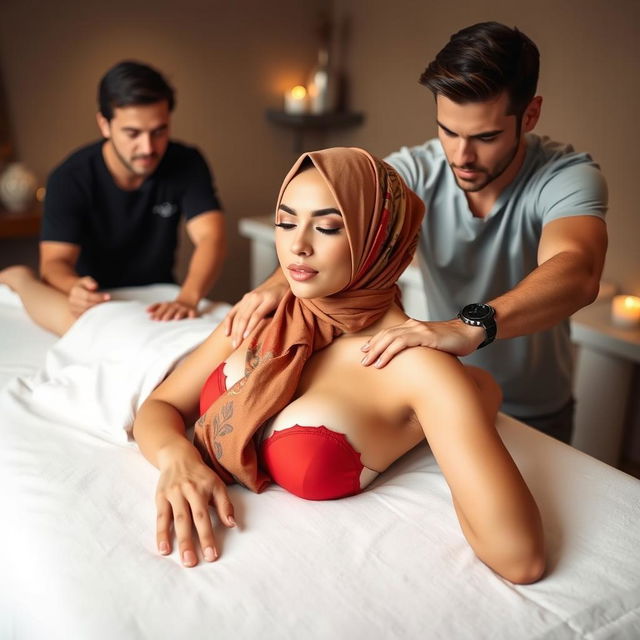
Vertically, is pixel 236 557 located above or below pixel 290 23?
below

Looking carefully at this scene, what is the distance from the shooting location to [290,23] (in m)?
3.11

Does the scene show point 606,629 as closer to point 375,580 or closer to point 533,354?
point 375,580

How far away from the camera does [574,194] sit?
1380mm

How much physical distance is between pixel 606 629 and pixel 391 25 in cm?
169

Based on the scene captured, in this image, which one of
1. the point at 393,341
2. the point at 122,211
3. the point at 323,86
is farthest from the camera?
the point at 323,86

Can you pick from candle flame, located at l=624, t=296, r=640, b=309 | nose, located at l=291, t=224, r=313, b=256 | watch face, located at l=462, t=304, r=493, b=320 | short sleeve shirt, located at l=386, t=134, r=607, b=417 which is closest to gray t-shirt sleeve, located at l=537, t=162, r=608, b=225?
short sleeve shirt, located at l=386, t=134, r=607, b=417

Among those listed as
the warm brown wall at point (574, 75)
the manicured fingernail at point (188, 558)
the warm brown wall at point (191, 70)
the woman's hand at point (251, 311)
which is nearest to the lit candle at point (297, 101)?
the warm brown wall at point (191, 70)

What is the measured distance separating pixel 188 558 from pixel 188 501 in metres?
0.10

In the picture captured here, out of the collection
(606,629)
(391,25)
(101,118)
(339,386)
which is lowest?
(606,629)

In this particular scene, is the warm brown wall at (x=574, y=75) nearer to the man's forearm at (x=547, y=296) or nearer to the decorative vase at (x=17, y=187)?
the man's forearm at (x=547, y=296)

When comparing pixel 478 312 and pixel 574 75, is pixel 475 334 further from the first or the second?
pixel 574 75

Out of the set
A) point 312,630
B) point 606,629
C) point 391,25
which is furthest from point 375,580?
point 391,25

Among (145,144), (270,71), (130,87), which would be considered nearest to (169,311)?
(145,144)

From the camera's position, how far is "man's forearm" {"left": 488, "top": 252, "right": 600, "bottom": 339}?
3.78 feet
